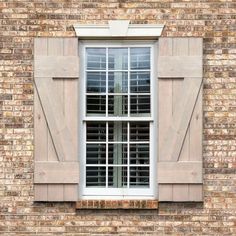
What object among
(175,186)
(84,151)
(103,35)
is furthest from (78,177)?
(103,35)

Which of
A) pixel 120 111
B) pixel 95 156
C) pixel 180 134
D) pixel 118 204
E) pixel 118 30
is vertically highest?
pixel 118 30

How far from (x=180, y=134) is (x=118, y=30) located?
144 centimetres

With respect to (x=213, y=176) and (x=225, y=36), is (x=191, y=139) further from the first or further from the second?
(x=225, y=36)

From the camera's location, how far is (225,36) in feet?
29.9

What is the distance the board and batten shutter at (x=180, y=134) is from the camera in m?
9.01

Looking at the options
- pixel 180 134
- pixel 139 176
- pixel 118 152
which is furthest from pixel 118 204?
pixel 180 134

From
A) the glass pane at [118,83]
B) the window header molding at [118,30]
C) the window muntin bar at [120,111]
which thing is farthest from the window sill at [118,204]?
the window header molding at [118,30]

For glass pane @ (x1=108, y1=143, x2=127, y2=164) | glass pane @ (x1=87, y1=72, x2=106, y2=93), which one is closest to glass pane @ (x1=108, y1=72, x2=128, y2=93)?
glass pane @ (x1=87, y1=72, x2=106, y2=93)

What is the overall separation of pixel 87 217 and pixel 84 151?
31.3 inches

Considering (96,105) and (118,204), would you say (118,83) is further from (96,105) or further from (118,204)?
(118,204)

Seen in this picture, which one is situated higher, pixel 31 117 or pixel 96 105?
pixel 96 105

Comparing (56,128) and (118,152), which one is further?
(118,152)

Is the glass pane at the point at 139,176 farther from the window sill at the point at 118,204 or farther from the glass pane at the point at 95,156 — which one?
the glass pane at the point at 95,156

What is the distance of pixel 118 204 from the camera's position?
29.7ft
